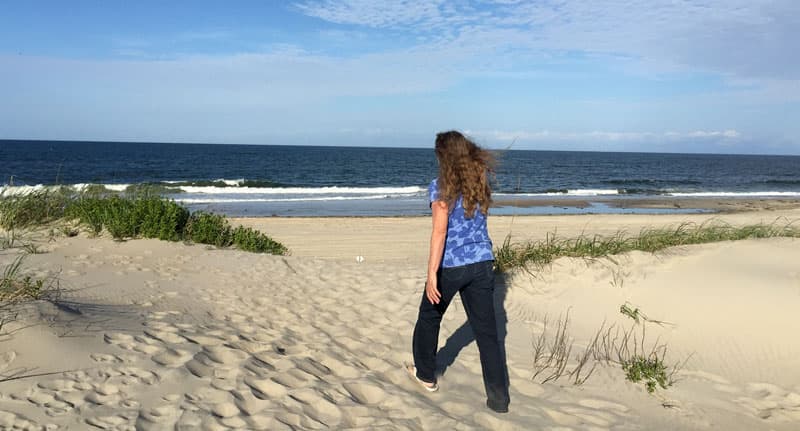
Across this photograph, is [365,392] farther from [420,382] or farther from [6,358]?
[6,358]

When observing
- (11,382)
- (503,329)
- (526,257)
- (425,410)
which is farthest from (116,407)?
(526,257)

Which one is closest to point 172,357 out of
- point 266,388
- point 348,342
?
point 266,388

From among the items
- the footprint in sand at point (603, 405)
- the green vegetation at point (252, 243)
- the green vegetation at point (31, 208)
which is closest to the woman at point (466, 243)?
the footprint in sand at point (603, 405)

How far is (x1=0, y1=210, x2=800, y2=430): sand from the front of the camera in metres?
3.57

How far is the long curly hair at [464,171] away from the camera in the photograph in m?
3.86

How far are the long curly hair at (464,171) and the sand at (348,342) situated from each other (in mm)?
1483

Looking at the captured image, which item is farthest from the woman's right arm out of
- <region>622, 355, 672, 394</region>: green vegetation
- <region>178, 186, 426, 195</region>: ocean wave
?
<region>178, 186, 426, 195</region>: ocean wave

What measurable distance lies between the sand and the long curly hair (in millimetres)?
1483

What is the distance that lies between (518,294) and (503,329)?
90 centimetres

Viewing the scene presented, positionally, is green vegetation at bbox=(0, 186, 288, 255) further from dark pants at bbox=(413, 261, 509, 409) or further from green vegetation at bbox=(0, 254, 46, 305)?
dark pants at bbox=(413, 261, 509, 409)

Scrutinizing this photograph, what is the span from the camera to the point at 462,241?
396 cm

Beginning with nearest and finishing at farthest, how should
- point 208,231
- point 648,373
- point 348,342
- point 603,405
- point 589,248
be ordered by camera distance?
point 603,405, point 648,373, point 348,342, point 589,248, point 208,231

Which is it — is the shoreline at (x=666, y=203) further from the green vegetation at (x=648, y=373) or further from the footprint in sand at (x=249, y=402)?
the footprint in sand at (x=249, y=402)

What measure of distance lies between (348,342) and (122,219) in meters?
4.62
